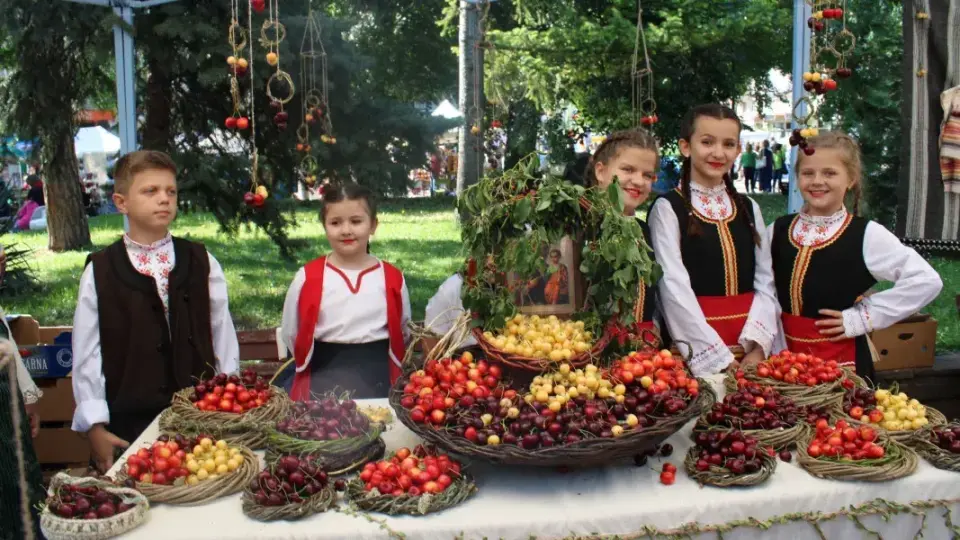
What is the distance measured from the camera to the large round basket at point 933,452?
6.88ft

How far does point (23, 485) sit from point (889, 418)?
2250 millimetres

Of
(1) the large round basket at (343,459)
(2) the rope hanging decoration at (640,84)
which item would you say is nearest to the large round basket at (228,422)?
(1) the large round basket at (343,459)

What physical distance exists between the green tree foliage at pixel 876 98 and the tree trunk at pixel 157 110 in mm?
6020

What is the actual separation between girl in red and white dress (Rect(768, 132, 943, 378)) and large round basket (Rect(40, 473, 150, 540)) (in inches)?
88.1

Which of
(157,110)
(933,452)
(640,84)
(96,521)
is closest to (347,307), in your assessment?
(96,521)

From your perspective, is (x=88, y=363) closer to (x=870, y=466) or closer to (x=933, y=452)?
(x=870, y=466)

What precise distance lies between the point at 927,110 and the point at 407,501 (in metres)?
3.11

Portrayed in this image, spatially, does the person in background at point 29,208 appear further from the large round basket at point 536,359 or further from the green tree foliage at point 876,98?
the large round basket at point 536,359

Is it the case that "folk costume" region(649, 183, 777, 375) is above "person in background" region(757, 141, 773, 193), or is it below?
below

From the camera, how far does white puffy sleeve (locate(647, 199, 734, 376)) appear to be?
9.69ft

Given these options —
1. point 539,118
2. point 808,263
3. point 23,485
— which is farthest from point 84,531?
point 539,118

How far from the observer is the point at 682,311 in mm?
2957

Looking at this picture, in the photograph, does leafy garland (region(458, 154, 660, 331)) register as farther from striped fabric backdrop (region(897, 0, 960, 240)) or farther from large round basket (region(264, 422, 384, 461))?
striped fabric backdrop (region(897, 0, 960, 240))

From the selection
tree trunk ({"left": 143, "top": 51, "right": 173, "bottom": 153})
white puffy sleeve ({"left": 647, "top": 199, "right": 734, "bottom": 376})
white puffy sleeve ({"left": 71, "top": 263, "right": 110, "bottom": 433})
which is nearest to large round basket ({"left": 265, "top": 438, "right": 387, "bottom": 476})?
white puffy sleeve ({"left": 71, "top": 263, "right": 110, "bottom": 433})
